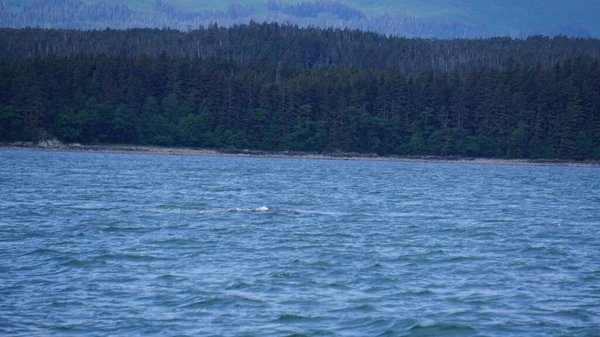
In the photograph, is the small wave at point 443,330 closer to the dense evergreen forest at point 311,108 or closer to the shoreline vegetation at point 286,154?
the shoreline vegetation at point 286,154

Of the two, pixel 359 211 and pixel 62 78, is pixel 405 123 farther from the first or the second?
pixel 359 211

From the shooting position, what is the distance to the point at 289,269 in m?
23.0

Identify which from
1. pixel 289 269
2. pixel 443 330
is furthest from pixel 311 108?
pixel 443 330

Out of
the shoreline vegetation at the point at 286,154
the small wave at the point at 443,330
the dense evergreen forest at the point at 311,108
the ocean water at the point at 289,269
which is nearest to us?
the small wave at the point at 443,330

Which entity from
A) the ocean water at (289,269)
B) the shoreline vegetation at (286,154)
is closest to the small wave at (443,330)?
the ocean water at (289,269)

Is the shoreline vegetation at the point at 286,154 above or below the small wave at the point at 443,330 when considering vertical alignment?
above

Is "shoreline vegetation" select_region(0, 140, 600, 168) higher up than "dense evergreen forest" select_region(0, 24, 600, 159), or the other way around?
"dense evergreen forest" select_region(0, 24, 600, 159)

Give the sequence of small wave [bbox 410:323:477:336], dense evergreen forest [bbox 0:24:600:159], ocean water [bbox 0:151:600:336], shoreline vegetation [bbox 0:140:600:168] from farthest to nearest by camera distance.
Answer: dense evergreen forest [bbox 0:24:600:159]
shoreline vegetation [bbox 0:140:600:168]
ocean water [bbox 0:151:600:336]
small wave [bbox 410:323:477:336]

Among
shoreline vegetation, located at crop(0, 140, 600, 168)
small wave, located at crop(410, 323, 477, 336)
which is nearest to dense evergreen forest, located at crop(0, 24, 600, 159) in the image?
shoreline vegetation, located at crop(0, 140, 600, 168)

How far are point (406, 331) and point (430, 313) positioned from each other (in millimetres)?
1550

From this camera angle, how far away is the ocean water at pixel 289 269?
17.4m

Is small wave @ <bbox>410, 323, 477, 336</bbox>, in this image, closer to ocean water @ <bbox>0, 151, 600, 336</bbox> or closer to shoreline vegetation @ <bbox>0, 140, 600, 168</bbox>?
ocean water @ <bbox>0, 151, 600, 336</bbox>

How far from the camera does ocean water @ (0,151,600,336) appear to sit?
17.4 m

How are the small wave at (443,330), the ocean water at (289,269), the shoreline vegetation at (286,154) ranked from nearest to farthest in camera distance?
1. the small wave at (443,330)
2. the ocean water at (289,269)
3. the shoreline vegetation at (286,154)
